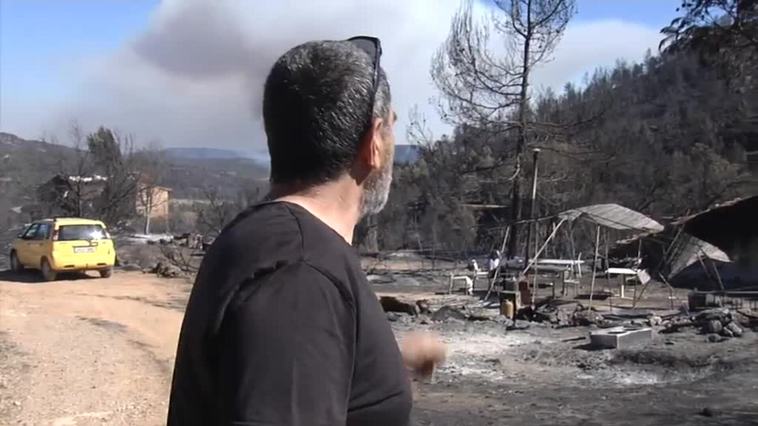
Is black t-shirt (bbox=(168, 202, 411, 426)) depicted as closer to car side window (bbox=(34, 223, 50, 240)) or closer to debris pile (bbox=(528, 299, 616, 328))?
debris pile (bbox=(528, 299, 616, 328))

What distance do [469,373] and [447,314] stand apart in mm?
5982

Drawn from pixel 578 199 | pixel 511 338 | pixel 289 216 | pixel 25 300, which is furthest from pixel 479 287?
pixel 289 216

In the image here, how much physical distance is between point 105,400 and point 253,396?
8.51 meters

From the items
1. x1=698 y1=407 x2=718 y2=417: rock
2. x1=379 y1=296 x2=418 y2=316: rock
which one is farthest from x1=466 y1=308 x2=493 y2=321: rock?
x1=698 y1=407 x2=718 y2=417: rock

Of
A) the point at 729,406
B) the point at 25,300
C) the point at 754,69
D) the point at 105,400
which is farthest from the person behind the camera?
the point at 754,69

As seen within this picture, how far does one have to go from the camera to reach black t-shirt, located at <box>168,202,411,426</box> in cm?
148

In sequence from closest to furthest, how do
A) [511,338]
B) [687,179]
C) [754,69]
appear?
1. [511,338]
2. [754,69]
3. [687,179]

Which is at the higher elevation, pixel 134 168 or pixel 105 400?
pixel 134 168

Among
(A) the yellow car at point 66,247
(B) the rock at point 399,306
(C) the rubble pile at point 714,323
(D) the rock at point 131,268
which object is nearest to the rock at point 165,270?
(D) the rock at point 131,268

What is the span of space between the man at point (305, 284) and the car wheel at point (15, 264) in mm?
26261

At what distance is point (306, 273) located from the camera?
62.2 inches

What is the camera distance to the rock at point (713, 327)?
669 inches

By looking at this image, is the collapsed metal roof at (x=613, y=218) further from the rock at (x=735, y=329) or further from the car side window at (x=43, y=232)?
the car side window at (x=43, y=232)

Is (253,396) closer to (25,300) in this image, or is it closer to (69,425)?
(69,425)
